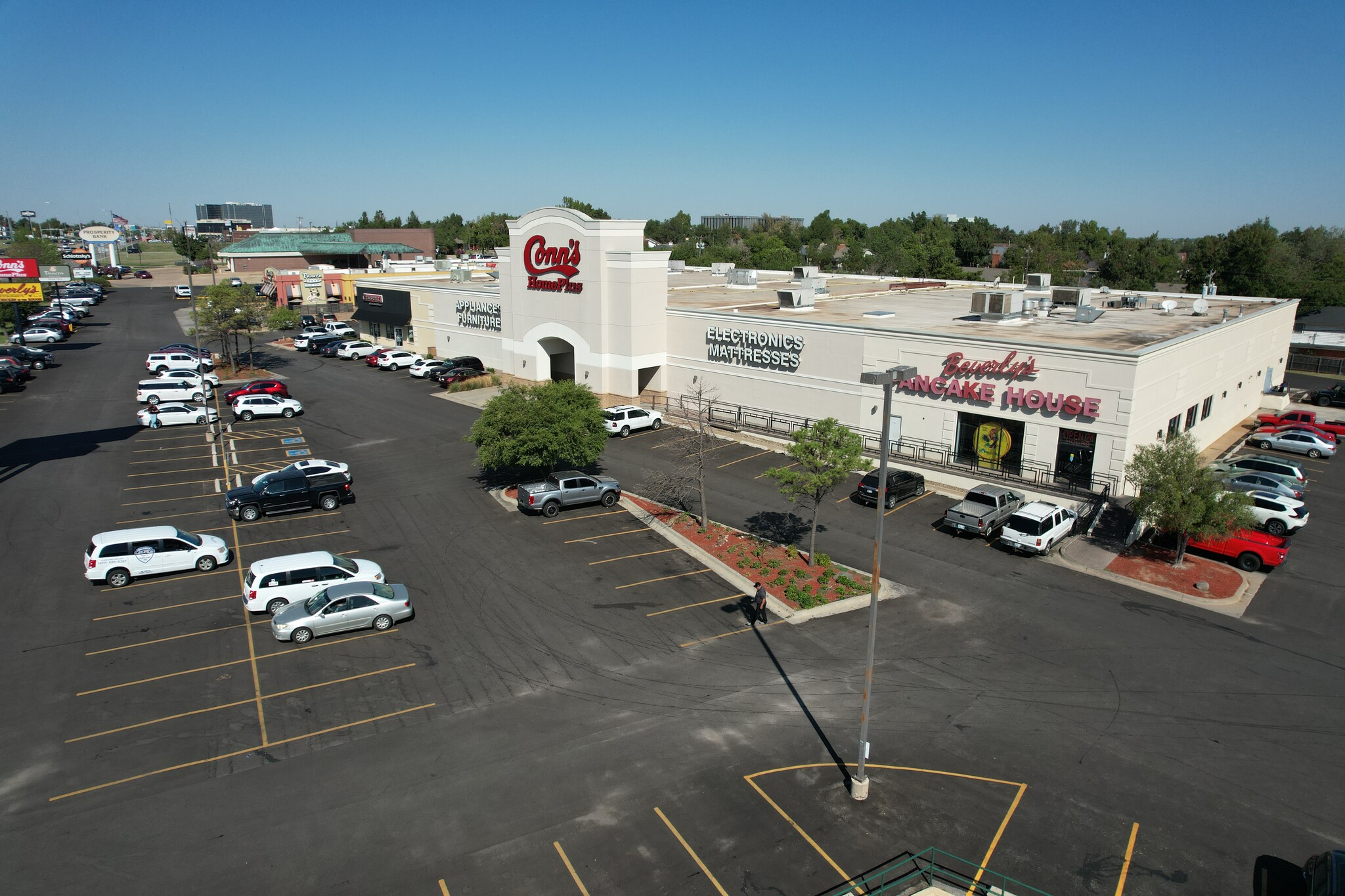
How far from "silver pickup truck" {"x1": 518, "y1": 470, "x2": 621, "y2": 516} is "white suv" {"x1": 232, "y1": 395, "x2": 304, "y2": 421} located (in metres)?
22.9

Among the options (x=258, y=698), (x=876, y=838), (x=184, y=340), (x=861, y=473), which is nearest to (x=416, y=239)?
(x=184, y=340)

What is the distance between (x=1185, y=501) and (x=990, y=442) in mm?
9773

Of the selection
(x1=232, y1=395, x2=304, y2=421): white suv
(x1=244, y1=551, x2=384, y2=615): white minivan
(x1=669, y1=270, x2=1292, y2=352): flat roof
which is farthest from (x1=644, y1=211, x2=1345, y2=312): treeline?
(x1=244, y1=551, x2=384, y2=615): white minivan

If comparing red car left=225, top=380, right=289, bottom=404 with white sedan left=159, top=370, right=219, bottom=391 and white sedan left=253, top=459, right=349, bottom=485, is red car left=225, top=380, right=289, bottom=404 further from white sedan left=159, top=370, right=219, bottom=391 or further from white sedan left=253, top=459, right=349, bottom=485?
white sedan left=253, top=459, right=349, bottom=485

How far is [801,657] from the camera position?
21.3 meters

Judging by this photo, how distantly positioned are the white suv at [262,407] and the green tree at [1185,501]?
44.0m

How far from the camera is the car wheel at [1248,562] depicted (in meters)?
27.4

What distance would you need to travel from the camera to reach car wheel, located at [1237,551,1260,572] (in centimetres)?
2736

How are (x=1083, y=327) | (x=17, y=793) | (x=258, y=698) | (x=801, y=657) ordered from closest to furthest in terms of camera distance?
(x=17, y=793), (x=258, y=698), (x=801, y=657), (x=1083, y=327)

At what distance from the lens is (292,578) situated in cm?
2341

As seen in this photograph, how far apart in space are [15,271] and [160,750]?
74.4 metres

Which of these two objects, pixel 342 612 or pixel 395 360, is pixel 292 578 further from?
pixel 395 360

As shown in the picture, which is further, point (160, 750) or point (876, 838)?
point (160, 750)

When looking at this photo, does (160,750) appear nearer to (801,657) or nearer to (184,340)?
(801,657)
